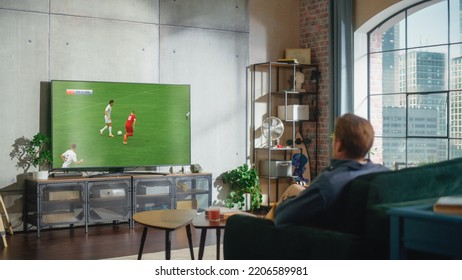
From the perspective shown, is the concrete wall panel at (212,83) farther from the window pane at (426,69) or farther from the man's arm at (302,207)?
the man's arm at (302,207)

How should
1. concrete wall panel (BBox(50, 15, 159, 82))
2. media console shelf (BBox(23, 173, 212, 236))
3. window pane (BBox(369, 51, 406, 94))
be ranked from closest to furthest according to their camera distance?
media console shelf (BBox(23, 173, 212, 236)), concrete wall panel (BBox(50, 15, 159, 82)), window pane (BBox(369, 51, 406, 94))

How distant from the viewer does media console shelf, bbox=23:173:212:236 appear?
6805 millimetres

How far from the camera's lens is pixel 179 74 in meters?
8.02

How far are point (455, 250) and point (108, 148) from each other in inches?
207

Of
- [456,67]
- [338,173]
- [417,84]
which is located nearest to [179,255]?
[338,173]

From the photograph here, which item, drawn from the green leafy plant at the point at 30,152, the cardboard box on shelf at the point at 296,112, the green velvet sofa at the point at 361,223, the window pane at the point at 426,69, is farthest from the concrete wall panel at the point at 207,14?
the green velvet sofa at the point at 361,223

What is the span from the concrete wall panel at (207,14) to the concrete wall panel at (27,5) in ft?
4.75

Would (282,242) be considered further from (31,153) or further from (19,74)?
(19,74)

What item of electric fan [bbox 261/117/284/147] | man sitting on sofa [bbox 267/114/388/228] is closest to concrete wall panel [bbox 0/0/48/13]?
electric fan [bbox 261/117/284/147]

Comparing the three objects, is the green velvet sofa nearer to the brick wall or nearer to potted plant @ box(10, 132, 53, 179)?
potted plant @ box(10, 132, 53, 179)

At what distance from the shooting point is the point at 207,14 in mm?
8281

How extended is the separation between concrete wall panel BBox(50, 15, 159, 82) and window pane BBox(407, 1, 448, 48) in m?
3.12

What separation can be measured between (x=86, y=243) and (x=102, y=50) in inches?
91.9

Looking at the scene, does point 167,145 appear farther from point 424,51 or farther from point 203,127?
point 424,51
